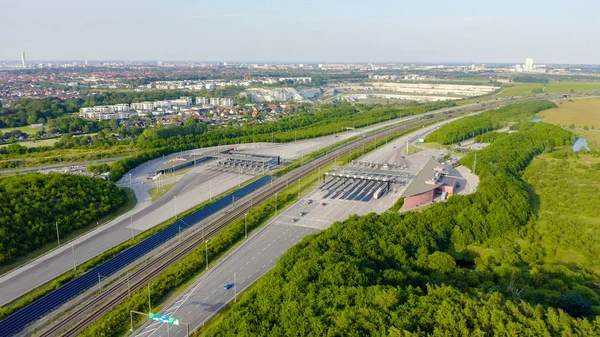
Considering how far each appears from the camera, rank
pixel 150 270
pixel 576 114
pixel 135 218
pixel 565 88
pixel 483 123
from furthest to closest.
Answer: pixel 565 88 < pixel 576 114 < pixel 483 123 < pixel 135 218 < pixel 150 270

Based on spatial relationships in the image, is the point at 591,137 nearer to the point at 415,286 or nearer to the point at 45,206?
the point at 415,286

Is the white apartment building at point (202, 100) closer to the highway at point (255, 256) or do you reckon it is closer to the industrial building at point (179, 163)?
the industrial building at point (179, 163)

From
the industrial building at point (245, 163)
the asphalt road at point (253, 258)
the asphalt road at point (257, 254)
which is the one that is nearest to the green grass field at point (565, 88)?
the asphalt road at point (257, 254)

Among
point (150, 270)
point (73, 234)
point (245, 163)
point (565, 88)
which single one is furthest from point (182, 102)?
point (565, 88)

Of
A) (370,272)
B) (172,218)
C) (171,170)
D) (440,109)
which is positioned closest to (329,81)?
(440,109)

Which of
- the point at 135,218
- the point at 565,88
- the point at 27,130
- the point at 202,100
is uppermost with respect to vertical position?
the point at 565,88

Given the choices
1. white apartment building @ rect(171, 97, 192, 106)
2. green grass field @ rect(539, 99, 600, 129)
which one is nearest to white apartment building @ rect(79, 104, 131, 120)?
white apartment building @ rect(171, 97, 192, 106)

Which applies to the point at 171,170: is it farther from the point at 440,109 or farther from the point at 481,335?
the point at 440,109

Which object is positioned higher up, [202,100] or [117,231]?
[202,100]
